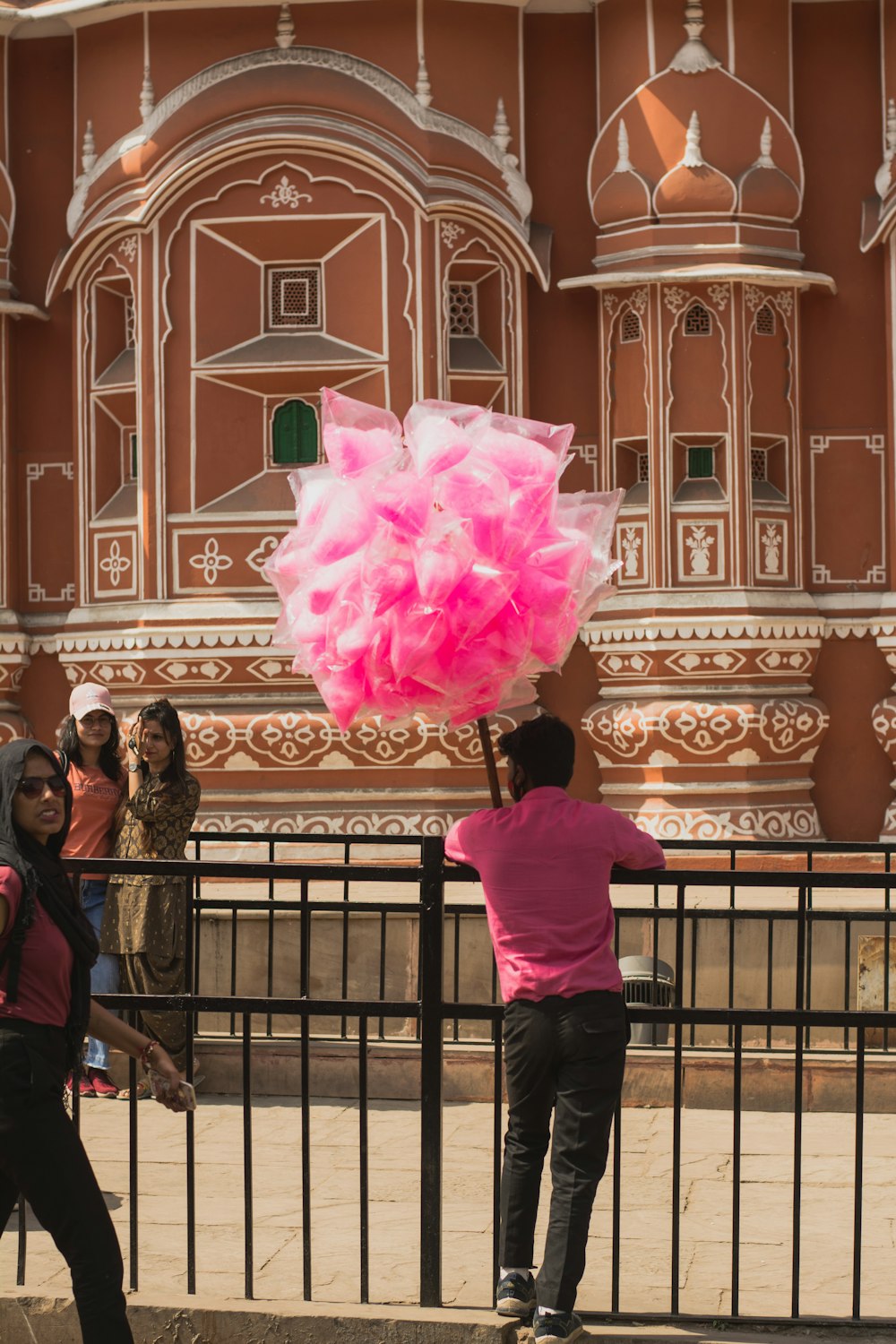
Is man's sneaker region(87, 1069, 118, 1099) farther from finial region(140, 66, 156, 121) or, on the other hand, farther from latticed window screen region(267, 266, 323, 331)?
finial region(140, 66, 156, 121)

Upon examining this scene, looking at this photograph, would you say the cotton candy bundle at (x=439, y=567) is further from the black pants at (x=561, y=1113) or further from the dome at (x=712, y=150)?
the dome at (x=712, y=150)

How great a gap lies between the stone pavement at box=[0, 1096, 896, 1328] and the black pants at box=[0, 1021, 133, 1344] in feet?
2.64

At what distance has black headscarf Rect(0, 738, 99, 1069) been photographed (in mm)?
4434

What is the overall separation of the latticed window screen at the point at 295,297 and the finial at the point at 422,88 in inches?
52.7

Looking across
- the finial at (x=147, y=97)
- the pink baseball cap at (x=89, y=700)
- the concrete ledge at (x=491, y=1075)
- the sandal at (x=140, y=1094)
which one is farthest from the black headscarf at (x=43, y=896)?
the finial at (x=147, y=97)

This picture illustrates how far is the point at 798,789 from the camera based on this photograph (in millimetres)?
13086

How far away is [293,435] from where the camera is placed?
13.5 metres

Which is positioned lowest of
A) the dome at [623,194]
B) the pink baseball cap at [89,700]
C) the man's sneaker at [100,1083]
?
the man's sneaker at [100,1083]

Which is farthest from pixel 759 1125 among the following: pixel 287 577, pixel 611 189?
pixel 611 189

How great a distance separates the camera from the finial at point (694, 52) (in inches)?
513

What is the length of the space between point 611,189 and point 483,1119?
7.31 meters

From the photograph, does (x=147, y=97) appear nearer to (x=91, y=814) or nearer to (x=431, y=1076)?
(x=91, y=814)

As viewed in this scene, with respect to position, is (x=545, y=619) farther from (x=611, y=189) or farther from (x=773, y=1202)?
(x=611, y=189)

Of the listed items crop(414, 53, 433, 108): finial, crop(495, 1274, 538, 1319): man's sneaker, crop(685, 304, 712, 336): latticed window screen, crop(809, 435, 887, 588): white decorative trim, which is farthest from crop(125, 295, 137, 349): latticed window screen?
crop(495, 1274, 538, 1319): man's sneaker
